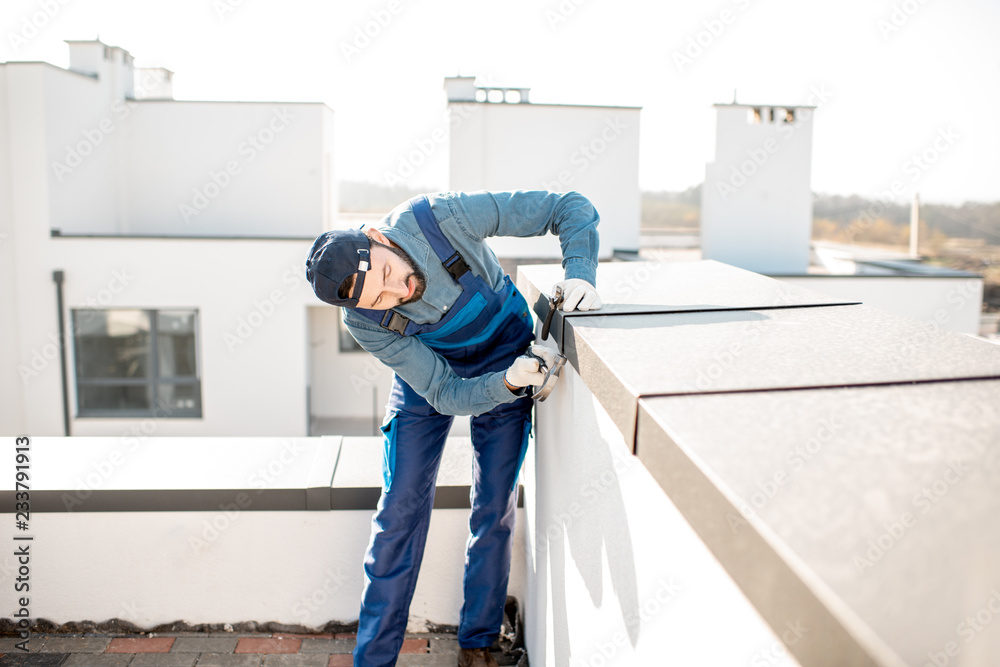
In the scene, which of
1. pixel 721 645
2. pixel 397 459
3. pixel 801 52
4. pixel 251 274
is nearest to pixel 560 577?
pixel 397 459

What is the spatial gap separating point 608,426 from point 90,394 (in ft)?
38.5

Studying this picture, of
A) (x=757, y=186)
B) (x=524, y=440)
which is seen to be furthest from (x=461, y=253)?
(x=757, y=186)

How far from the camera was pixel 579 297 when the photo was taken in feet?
5.54

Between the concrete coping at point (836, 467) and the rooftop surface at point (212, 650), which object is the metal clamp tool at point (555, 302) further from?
the rooftop surface at point (212, 650)

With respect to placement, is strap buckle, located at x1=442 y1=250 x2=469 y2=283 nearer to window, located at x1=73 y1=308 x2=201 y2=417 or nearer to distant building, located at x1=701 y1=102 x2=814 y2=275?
window, located at x1=73 y1=308 x2=201 y2=417

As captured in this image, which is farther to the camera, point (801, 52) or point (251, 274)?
point (801, 52)

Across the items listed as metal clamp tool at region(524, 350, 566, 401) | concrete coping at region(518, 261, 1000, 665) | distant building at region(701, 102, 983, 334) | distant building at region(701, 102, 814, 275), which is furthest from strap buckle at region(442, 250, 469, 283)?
distant building at region(701, 102, 814, 275)

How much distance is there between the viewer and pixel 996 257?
37.3 m

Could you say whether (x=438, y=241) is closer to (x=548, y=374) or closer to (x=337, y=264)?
(x=337, y=264)

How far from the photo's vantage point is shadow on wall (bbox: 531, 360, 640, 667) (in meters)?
1.08

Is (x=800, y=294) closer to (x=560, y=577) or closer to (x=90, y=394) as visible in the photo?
(x=560, y=577)

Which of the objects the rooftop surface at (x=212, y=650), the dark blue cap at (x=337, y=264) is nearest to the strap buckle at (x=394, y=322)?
the dark blue cap at (x=337, y=264)

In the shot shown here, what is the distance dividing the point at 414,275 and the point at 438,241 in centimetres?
14

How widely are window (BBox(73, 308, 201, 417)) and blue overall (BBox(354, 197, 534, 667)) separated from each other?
31.9 ft
